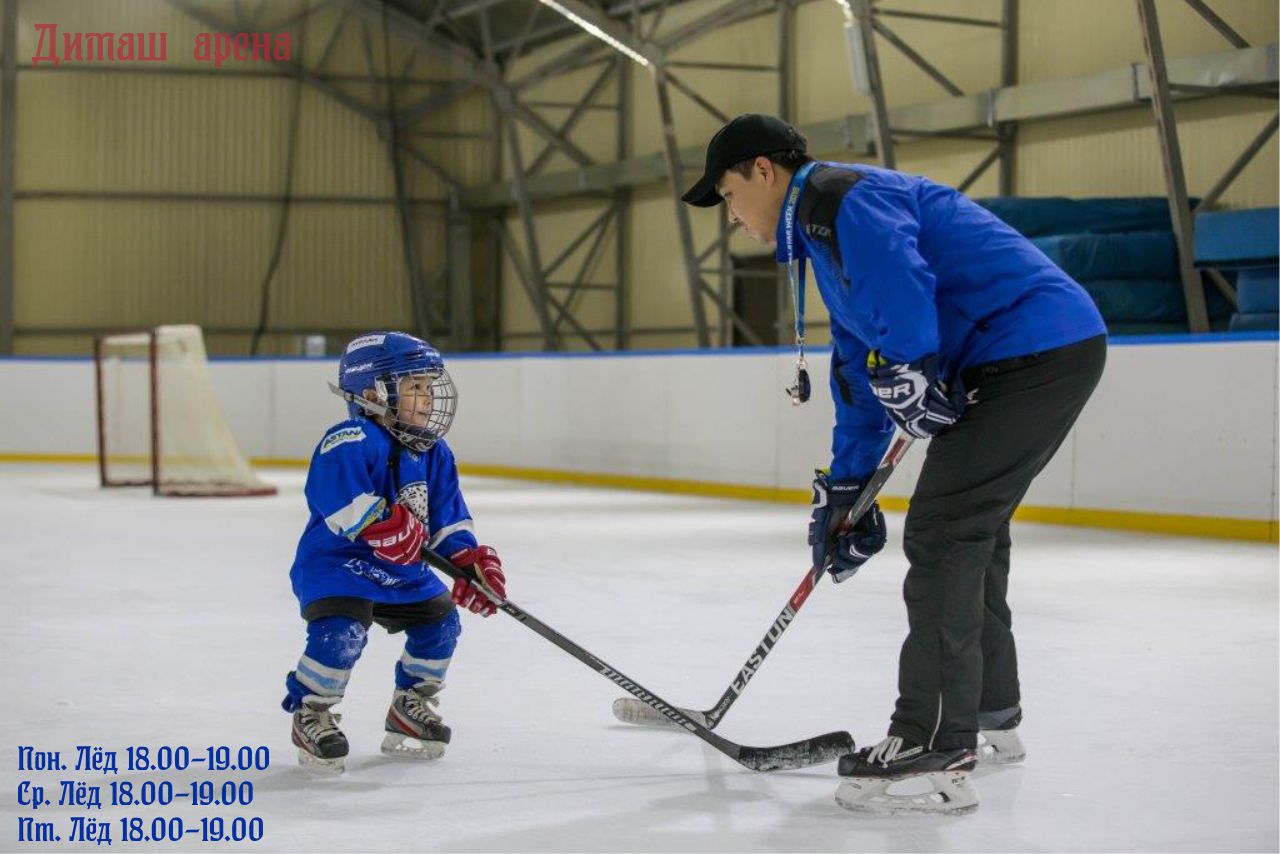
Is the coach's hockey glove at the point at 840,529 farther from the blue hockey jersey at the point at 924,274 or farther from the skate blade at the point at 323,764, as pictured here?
the skate blade at the point at 323,764

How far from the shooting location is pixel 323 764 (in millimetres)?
3658

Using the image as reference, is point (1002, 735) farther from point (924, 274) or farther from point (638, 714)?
point (924, 274)

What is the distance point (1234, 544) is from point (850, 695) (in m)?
5.57

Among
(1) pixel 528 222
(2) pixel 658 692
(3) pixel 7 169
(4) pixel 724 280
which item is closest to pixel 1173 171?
(4) pixel 724 280

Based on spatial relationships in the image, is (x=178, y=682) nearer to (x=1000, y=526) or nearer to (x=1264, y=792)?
(x=1000, y=526)

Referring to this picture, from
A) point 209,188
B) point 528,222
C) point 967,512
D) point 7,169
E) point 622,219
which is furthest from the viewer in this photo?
point 209,188

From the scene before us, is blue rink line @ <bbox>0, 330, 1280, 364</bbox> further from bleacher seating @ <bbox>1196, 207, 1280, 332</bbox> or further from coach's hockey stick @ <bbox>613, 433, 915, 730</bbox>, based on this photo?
coach's hockey stick @ <bbox>613, 433, 915, 730</bbox>

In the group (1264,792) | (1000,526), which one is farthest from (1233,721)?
(1000,526)

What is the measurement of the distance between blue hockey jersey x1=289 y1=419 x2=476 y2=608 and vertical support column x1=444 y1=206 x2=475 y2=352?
2119cm

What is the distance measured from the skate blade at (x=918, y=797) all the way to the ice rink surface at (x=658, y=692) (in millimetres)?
43

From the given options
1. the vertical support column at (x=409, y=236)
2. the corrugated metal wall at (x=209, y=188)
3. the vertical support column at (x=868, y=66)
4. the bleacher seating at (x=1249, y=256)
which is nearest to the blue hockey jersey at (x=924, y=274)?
the bleacher seating at (x=1249, y=256)

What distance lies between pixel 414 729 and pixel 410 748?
62 mm

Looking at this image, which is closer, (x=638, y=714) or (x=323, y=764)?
(x=323, y=764)

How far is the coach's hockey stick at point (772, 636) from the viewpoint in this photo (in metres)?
3.57
